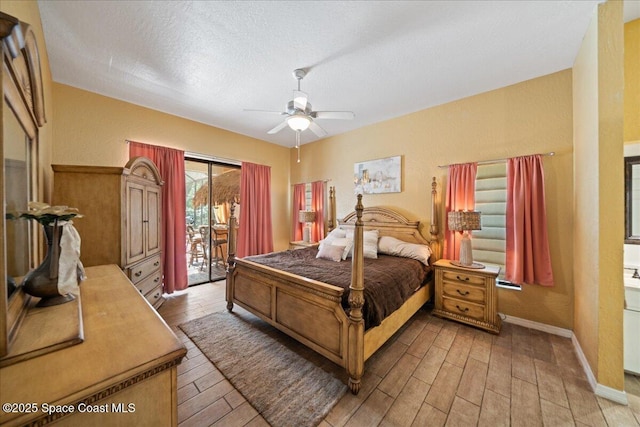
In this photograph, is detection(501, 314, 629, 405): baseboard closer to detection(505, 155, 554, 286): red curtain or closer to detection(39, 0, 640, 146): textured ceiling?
detection(505, 155, 554, 286): red curtain

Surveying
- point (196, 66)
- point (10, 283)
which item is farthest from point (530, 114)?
point (10, 283)

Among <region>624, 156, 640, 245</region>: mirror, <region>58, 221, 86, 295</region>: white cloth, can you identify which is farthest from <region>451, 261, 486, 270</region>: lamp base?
<region>58, 221, 86, 295</region>: white cloth

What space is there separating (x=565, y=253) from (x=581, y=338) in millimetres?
851

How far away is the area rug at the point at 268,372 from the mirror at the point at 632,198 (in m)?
2.94

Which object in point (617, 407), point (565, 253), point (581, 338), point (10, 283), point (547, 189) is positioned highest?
point (547, 189)

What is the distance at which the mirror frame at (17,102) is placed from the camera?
2.32 feet

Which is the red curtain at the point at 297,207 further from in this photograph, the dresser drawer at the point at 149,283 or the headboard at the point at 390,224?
the dresser drawer at the point at 149,283

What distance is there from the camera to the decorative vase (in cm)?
104

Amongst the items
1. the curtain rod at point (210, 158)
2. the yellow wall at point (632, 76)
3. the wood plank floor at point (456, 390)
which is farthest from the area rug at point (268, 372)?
the yellow wall at point (632, 76)

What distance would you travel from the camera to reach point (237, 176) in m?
4.66

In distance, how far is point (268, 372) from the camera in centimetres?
191

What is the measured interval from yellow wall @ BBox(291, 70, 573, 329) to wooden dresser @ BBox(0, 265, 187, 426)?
340cm

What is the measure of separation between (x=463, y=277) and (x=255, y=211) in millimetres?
3703

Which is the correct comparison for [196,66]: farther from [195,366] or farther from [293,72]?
[195,366]
